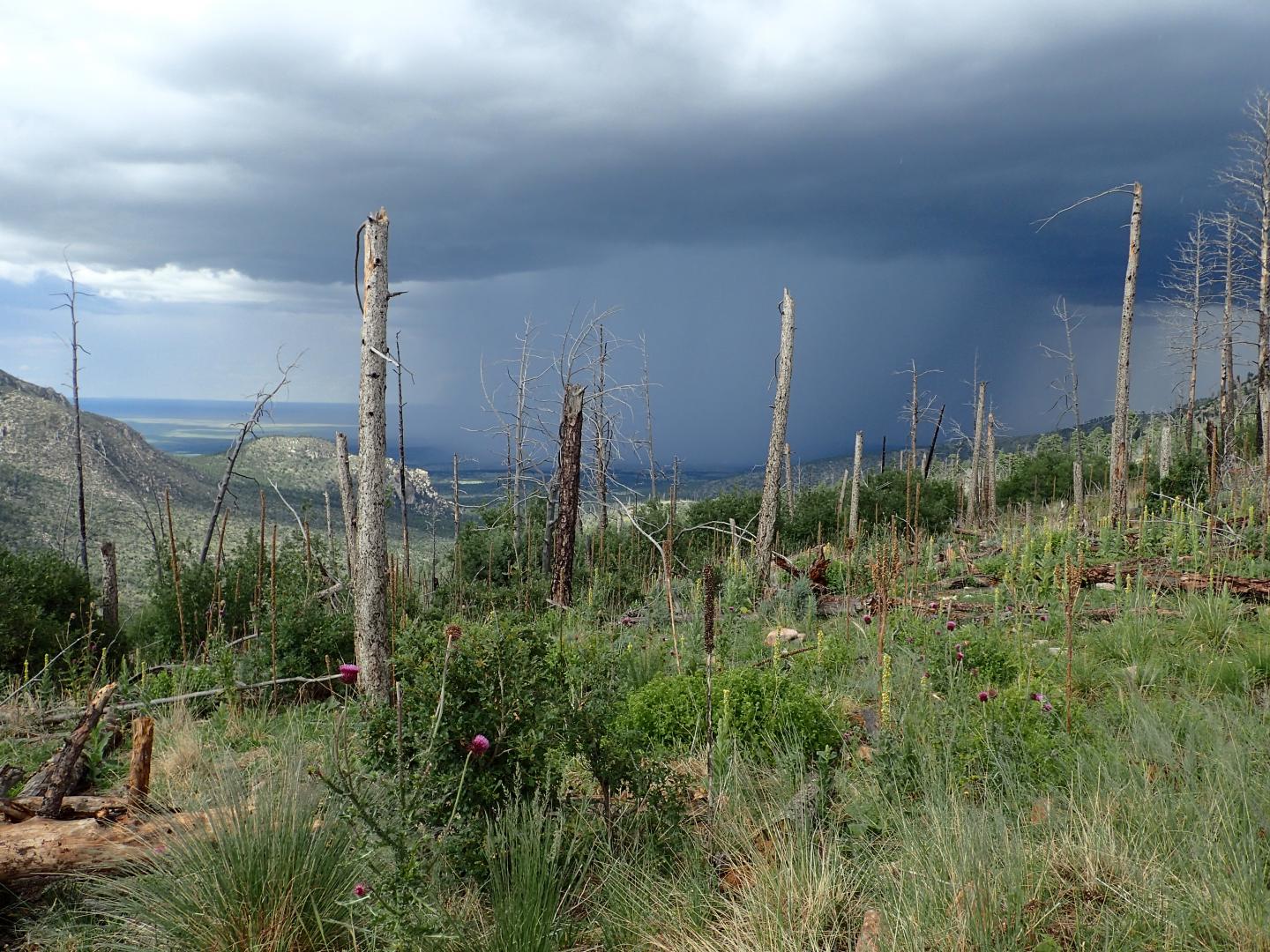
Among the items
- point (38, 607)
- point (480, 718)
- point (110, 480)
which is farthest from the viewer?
point (110, 480)

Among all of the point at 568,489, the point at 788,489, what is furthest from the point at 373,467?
the point at 788,489

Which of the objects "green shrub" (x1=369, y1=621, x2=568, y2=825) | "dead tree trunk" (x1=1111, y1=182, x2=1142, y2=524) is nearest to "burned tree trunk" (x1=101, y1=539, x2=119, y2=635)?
"green shrub" (x1=369, y1=621, x2=568, y2=825)

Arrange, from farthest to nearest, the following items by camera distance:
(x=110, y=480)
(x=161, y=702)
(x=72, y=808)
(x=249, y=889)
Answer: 1. (x=110, y=480)
2. (x=161, y=702)
3. (x=72, y=808)
4. (x=249, y=889)

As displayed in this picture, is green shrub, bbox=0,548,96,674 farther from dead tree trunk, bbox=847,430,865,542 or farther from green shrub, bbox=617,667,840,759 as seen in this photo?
dead tree trunk, bbox=847,430,865,542

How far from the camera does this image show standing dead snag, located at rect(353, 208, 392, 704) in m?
6.78

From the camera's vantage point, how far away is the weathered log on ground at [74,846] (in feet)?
12.8

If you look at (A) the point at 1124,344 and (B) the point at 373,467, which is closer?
(B) the point at 373,467

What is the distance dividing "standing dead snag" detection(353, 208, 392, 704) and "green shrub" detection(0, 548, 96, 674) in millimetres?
4682

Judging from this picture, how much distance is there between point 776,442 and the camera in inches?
516

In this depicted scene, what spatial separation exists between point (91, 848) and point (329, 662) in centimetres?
455

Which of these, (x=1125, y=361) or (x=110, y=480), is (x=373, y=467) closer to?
(x=1125, y=361)

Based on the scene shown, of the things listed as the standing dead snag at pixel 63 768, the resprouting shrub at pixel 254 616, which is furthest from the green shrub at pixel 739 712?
the resprouting shrub at pixel 254 616

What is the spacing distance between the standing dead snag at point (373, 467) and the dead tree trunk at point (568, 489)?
4967 millimetres

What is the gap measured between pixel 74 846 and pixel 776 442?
1066cm
